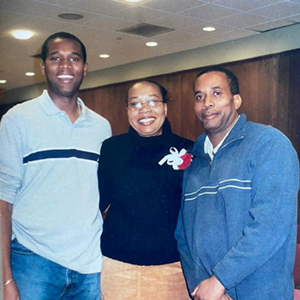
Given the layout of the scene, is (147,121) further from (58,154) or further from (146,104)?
(58,154)

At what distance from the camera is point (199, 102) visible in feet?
6.08

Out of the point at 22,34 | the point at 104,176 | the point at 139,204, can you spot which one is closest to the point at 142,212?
the point at 139,204

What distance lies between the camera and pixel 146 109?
1.95 metres

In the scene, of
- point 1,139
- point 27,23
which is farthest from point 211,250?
point 27,23

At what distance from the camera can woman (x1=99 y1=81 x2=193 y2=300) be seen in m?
1.86

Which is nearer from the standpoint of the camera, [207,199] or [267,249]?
[267,249]

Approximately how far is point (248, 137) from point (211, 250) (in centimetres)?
42

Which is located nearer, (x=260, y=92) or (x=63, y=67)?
(x=63, y=67)

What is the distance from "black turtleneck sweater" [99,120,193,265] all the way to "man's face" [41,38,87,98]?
275 millimetres

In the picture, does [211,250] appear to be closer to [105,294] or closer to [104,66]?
[105,294]

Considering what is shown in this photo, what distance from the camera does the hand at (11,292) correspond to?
1.62 metres

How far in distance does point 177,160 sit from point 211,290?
524mm

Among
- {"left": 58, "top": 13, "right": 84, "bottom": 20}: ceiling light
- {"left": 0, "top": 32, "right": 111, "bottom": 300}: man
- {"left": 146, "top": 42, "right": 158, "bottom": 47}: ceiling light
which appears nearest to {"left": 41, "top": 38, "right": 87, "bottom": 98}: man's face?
{"left": 0, "top": 32, "right": 111, "bottom": 300}: man

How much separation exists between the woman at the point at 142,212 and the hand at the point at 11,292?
1.29ft
